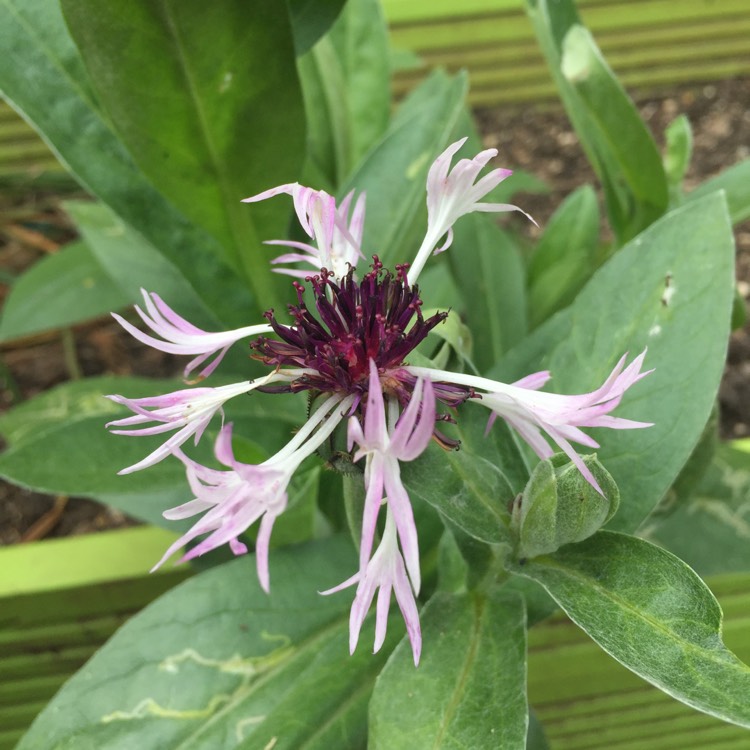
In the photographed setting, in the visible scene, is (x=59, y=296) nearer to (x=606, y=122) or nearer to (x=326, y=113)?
(x=326, y=113)

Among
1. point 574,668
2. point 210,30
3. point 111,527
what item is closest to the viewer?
point 210,30

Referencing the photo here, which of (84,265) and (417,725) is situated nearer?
(417,725)

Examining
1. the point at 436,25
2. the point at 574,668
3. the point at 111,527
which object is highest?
the point at 436,25

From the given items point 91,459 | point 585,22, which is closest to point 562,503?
point 91,459

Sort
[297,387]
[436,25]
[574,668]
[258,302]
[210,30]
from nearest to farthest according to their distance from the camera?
1. [297,387]
2. [210,30]
3. [258,302]
4. [574,668]
5. [436,25]

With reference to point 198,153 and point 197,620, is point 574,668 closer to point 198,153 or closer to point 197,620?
point 197,620

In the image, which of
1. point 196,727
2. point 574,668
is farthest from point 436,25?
point 196,727

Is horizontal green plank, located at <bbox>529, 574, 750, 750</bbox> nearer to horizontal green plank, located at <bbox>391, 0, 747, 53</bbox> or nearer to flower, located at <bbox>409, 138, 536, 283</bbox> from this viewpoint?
flower, located at <bbox>409, 138, 536, 283</bbox>
